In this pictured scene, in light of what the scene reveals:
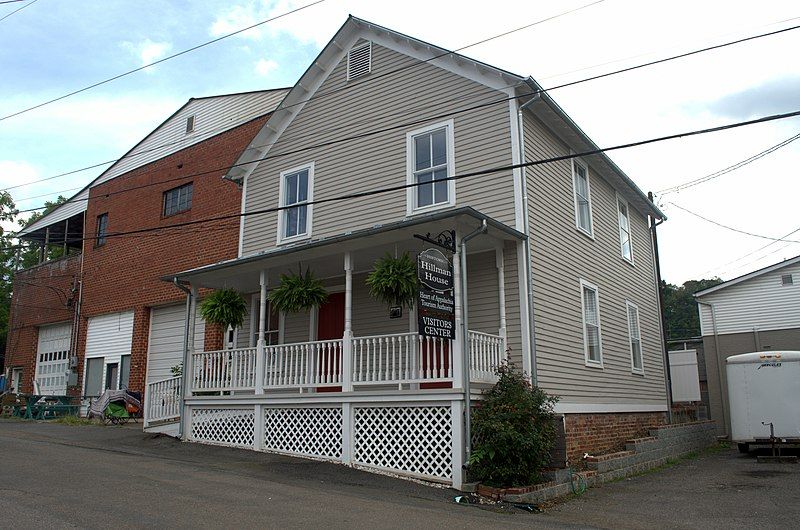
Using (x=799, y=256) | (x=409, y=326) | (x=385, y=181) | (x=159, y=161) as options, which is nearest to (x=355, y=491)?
(x=409, y=326)

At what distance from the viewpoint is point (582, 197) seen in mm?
16359

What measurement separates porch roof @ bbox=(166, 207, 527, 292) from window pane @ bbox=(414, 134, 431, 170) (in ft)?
6.15

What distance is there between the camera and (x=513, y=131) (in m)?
13.4

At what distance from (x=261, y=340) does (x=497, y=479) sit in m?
5.85

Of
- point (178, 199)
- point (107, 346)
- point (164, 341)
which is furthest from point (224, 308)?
point (107, 346)

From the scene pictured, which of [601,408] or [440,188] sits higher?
[440,188]

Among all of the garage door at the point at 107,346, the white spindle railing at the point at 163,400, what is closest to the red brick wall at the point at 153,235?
the garage door at the point at 107,346

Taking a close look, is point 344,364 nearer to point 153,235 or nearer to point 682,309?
point 153,235

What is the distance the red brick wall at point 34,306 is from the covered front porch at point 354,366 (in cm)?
1144

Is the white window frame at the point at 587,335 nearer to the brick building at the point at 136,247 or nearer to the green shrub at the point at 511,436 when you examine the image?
the green shrub at the point at 511,436

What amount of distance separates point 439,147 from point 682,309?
57.0 meters

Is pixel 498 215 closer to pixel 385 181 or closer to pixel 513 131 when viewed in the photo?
pixel 513 131

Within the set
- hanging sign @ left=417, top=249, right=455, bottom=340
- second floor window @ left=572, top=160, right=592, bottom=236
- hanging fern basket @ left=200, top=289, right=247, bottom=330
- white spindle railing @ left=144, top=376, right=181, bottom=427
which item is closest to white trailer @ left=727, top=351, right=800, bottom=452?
second floor window @ left=572, top=160, right=592, bottom=236

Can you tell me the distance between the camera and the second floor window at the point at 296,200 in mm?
16516
